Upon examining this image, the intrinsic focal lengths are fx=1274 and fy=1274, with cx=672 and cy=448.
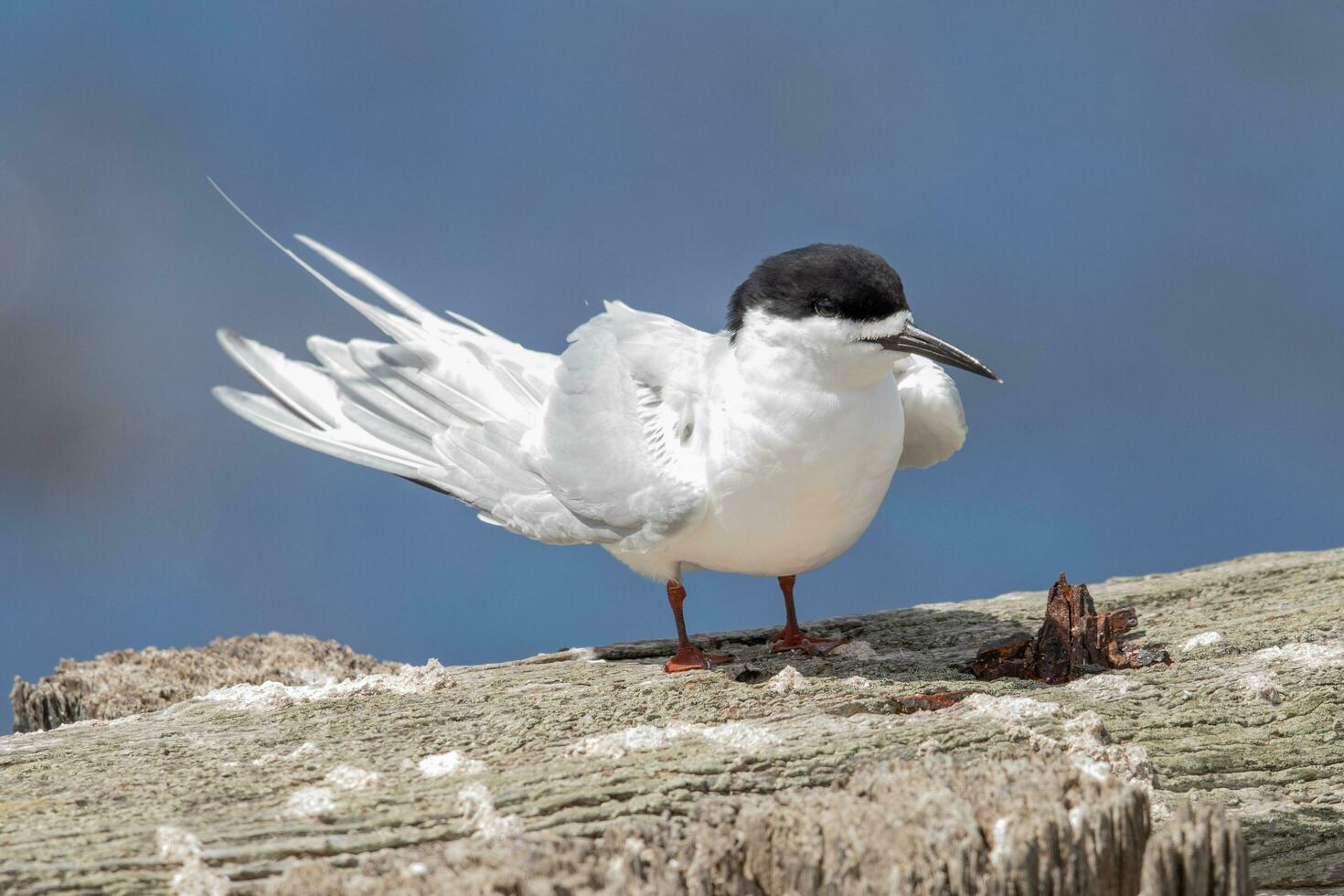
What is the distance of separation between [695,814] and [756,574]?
2434 mm

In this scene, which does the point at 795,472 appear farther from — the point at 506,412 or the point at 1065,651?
the point at 506,412

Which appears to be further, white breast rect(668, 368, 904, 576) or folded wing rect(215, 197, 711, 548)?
folded wing rect(215, 197, 711, 548)

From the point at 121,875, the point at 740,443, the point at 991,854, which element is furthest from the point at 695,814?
the point at 740,443

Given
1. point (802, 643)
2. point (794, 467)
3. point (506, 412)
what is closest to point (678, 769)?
point (794, 467)

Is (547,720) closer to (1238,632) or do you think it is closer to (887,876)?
(887,876)

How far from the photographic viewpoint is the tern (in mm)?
4457

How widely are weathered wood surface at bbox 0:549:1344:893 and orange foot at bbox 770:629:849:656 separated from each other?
114mm

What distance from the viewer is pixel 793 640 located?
17.0 feet

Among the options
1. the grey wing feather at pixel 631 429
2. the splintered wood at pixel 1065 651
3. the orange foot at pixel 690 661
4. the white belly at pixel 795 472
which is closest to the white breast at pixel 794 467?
the white belly at pixel 795 472

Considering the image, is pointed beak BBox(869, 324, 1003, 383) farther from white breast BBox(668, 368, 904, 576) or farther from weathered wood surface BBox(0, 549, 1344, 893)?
weathered wood surface BBox(0, 549, 1344, 893)

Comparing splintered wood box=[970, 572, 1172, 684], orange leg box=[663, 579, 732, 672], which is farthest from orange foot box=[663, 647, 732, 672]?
splintered wood box=[970, 572, 1172, 684]

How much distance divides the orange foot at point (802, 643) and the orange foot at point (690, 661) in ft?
0.91

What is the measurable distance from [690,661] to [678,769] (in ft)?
5.11

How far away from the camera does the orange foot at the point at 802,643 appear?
502cm
